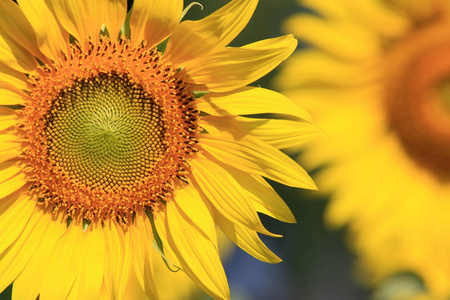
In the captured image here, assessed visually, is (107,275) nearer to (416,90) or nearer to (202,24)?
(202,24)

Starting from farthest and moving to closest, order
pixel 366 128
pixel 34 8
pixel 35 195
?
pixel 366 128 → pixel 35 195 → pixel 34 8

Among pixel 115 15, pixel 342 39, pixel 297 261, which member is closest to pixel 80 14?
pixel 115 15

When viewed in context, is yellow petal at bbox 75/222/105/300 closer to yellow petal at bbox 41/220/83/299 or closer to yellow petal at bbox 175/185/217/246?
yellow petal at bbox 41/220/83/299

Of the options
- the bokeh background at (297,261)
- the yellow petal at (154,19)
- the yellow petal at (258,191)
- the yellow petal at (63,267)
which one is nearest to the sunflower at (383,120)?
the bokeh background at (297,261)

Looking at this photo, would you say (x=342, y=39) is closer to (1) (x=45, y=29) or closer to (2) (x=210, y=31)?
(2) (x=210, y=31)

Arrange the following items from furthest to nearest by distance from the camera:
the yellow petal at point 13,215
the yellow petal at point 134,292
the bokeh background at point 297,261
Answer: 1. the bokeh background at point 297,261
2. the yellow petal at point 134,292
3. the yellow petal at point 13,215

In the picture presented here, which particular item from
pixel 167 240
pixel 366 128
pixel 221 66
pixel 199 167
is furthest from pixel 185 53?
pixel 366 128

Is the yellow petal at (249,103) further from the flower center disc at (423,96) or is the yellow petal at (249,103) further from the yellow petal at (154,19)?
the flower center disc at (423,96)
